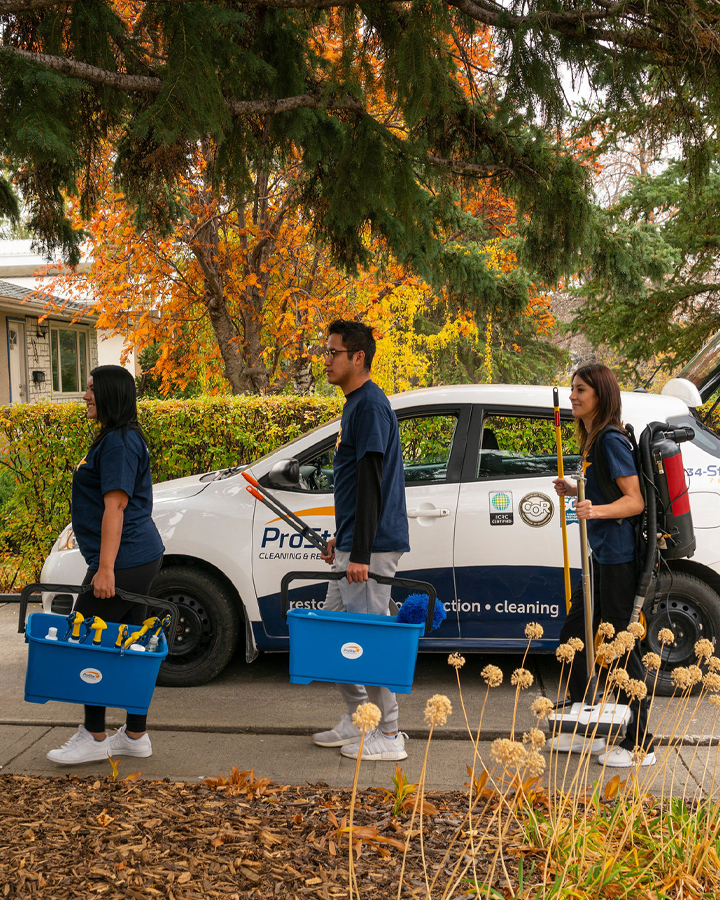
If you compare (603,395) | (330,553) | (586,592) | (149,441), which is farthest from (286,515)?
(149,441)

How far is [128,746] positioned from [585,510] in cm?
253

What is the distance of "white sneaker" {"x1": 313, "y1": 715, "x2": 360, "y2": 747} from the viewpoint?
4453mm

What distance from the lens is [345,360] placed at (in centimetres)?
413

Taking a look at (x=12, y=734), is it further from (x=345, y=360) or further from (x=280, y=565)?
(x=345, y=360)

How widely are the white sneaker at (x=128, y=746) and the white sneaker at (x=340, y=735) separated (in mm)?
874

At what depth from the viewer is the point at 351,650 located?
3686 millimetres

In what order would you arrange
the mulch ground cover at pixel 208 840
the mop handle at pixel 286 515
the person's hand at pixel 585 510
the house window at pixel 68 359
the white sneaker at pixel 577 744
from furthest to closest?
the house window at pixel 68 359 → the mop handle at pixel 286 515 → the white sneaker at pixel 577 744 → the person's hand at pixel 585 510 → the mulch ground cover at pixel 208 840

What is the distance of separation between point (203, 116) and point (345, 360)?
4.38ft

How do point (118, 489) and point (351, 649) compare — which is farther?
point (118, 489)

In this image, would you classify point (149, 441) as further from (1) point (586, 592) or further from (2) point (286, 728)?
(1) point (586, 592)

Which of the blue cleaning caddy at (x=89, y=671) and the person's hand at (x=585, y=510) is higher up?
the person's hand at (x=585, y=510)

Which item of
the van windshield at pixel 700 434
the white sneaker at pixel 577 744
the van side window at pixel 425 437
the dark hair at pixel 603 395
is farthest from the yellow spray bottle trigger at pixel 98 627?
the van side window at pixel 425 437

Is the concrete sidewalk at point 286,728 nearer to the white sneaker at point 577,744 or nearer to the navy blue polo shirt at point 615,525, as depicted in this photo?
the white sneaker at point 577,744

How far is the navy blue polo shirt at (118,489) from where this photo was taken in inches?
155
